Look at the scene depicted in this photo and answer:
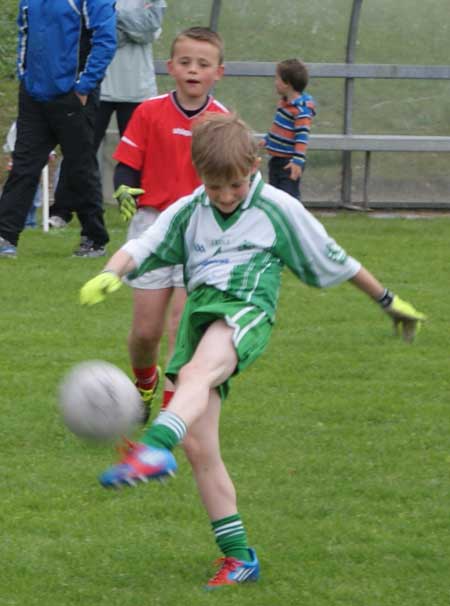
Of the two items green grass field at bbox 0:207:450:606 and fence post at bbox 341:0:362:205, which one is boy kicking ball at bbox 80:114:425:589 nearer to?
green grass field at bbox 0:207:450:606

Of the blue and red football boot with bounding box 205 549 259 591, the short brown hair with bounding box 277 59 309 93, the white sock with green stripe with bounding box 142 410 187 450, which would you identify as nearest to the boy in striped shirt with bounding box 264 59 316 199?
the short brown hair with bounding box 277 59 309 93

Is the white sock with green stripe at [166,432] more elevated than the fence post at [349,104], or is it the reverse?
the white sock with green stripe at [166,432]

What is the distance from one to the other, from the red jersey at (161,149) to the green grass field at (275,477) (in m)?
1.15

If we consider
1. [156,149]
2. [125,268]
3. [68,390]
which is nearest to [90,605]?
[68,390]

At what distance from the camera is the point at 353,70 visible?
14289 millimetres

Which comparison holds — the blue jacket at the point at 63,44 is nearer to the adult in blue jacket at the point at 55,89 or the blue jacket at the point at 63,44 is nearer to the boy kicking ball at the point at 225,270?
the adult in blue jacket at the point at 55,89

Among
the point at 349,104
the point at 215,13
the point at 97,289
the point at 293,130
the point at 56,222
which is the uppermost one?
the point at 97,289

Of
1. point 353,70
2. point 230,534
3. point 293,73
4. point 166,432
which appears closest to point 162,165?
point 230,534

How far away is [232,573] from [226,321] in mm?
868

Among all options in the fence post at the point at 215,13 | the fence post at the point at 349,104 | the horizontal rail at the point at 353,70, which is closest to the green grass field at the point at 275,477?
the fence post at the point at 349,104

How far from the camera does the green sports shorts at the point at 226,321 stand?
449cm

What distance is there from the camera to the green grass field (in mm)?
4758

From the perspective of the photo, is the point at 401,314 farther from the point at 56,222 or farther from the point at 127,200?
the point at 56,222

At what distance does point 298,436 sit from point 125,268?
2.05 meters
